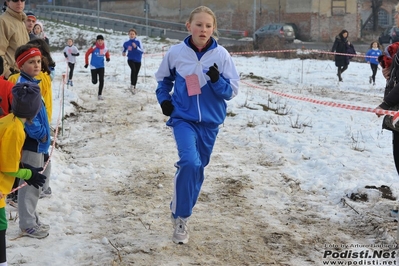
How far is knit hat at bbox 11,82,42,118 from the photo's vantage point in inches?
147

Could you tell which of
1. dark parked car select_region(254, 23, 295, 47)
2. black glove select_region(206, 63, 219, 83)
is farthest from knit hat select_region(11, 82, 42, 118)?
dark parked car select_region(254, 23, 295, 47)

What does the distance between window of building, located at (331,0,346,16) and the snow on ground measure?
33.3 m

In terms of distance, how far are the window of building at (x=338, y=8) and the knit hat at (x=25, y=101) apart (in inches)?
1624

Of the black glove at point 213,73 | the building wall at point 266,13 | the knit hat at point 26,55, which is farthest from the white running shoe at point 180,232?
the building wall at point 266,13

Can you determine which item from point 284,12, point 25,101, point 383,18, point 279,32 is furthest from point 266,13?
point 25,101

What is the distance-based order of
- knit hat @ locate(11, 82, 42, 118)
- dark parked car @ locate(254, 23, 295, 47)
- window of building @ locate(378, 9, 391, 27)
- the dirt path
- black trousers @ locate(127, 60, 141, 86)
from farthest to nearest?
window of building @ locate(378, 9, 391, 27) → dark parked car @ locate(254, 23, 295, 47) → black trousers @ locate(127, 60, 141, 86) → the dirt path → knit hat @ locate(11, 82, 42, 118)

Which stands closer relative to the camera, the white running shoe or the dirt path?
the dirt path

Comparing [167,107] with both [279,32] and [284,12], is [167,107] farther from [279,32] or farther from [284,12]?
[284,12]

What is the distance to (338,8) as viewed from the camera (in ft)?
139

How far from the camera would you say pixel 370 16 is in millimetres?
45875

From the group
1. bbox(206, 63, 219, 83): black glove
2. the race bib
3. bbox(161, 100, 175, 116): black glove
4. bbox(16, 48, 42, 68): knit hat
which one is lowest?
bbox(161, 100, 175, 116): black glove

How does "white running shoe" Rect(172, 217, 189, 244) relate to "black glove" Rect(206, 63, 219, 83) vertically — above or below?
below

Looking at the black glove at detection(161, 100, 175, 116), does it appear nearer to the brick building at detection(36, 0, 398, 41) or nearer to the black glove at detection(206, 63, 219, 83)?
the black glove at detection(206, 63, 219, 83)

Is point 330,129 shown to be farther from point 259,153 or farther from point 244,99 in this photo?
point 244,99
